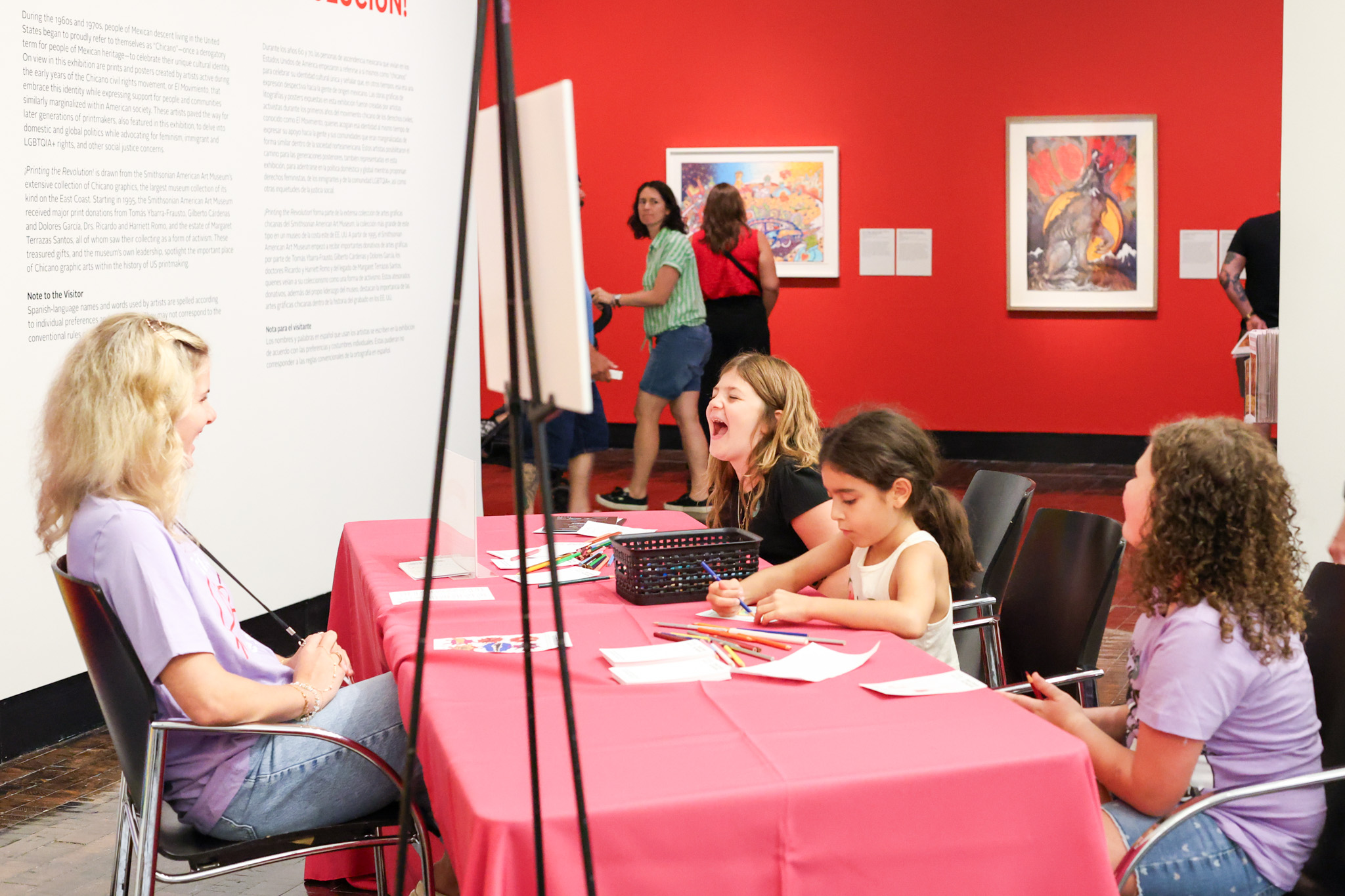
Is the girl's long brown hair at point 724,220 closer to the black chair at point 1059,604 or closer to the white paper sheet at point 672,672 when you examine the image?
the black chair at point 1059,604

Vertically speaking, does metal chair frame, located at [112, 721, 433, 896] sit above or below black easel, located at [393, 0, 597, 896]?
below

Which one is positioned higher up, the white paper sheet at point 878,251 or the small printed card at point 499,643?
the white paper sheet at point 878,251

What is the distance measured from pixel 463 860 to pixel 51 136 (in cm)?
277

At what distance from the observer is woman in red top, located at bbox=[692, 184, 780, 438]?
7355 mm

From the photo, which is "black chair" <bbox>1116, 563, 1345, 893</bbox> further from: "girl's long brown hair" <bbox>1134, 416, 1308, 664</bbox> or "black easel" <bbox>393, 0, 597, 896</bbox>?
"black easel" <bbox>393, 0, 597, 896</bbox>

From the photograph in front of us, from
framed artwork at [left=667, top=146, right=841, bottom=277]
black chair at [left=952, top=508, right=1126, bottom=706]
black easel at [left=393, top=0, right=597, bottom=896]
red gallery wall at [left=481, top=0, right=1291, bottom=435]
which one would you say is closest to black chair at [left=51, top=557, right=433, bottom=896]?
black easel at [left=393, top=0, right=597, bottom=896]

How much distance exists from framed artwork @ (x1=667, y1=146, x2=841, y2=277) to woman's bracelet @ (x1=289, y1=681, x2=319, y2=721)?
22.7 ft

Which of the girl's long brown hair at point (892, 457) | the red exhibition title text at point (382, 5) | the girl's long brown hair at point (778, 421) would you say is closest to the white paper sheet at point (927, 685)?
the girl's long brown hair at point (892, 457)

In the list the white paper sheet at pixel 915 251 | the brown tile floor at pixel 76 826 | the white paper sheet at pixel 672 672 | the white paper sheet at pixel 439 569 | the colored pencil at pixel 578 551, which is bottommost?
the brown tile floor at pixel 76 826

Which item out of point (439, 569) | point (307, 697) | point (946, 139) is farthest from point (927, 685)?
point (946, 139)

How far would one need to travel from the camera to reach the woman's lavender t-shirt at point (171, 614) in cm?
191

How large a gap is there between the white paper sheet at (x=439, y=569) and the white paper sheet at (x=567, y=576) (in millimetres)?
101

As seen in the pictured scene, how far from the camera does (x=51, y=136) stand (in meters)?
3.46

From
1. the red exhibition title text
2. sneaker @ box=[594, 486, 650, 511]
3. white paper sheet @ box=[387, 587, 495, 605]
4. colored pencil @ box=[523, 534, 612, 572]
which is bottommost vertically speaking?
sneaker @ box=[594, 486, 650, 511]
